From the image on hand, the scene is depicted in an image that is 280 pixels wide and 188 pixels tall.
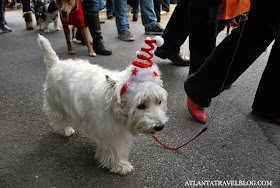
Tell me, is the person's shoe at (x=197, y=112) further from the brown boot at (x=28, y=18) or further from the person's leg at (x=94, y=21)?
the brown boot at (x=28, y=18)

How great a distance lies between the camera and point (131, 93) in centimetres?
154

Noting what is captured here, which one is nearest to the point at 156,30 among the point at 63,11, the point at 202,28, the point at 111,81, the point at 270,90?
the point at 63,11

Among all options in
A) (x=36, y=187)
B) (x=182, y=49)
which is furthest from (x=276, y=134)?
(x=182, y=49)

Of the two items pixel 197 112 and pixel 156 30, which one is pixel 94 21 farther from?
pixel 197 112

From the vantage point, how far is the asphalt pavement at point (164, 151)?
6.15 ft

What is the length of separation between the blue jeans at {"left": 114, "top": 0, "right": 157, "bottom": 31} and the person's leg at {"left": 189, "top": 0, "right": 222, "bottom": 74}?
10.5 feet

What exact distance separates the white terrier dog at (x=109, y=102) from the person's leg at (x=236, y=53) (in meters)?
0.75

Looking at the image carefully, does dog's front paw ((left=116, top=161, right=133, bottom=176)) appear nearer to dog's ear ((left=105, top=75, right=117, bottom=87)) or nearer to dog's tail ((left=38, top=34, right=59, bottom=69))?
dog's ear ((left=105, top=75, right=117, bottom=87))

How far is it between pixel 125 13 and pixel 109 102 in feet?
14.7

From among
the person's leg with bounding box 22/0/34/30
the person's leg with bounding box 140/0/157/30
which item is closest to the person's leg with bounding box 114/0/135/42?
the person's leg with bounding box 140/0/157/30

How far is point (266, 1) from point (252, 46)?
388mm

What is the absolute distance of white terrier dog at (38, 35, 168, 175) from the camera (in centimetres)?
154

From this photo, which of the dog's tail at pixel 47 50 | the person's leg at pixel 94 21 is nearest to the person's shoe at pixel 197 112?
the dog's tail at pixel 47 50

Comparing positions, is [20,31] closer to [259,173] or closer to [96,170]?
[96,170]
